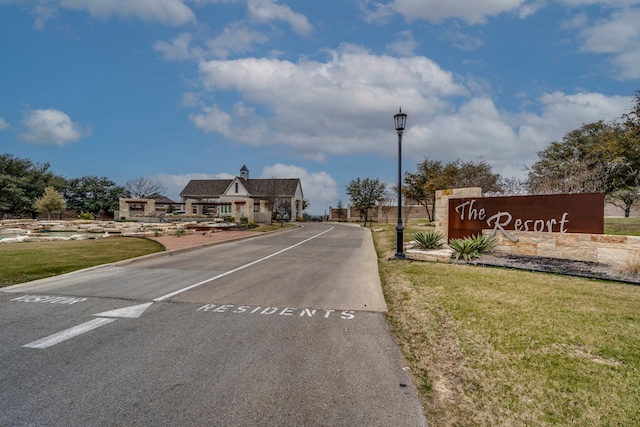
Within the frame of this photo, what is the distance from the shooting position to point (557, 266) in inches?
380

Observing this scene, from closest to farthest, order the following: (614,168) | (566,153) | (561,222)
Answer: (561,222), (614,168), (566,153)

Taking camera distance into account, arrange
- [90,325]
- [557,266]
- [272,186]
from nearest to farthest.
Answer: [90,325], [557,266], [272,186]

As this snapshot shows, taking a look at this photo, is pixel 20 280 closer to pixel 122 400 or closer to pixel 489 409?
pixel 122 400

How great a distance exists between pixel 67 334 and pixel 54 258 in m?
8.55

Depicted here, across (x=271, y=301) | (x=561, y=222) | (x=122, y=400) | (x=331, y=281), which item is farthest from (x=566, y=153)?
(x=122, y=400)

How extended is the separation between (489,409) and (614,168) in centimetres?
3643

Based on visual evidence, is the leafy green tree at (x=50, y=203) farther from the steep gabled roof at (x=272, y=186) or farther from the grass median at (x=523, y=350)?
the grass median at (x=523, y=350)

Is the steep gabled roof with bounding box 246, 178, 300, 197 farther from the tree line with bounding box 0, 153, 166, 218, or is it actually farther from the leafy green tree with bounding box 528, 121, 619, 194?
the leafy green tree with bounding box 528, 121, 619, 194

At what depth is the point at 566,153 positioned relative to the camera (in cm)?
3516

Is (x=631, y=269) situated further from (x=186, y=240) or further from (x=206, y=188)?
(x=206, y=188)

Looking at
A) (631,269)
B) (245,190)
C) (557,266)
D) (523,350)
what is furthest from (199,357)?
(245,190)

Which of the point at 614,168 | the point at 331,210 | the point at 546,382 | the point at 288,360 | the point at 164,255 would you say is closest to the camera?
the point at 546,382

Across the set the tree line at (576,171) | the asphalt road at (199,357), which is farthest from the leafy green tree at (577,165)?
the asphalt road at (199,357)

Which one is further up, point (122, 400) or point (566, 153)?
point (566, 153)
